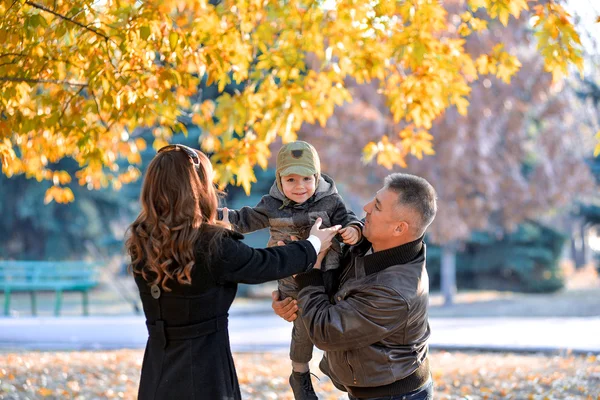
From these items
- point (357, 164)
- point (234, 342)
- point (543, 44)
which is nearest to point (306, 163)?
point (543, 44)

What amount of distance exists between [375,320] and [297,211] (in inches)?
33.0

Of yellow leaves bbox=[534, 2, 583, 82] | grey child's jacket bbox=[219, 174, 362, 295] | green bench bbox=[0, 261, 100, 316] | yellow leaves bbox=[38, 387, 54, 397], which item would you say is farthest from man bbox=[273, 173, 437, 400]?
green bench bbox=[0, 261, 100, 316]

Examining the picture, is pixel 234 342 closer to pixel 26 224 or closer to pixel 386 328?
pixel 386 328

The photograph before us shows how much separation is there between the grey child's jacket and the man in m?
0.39

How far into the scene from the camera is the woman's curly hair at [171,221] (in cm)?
322

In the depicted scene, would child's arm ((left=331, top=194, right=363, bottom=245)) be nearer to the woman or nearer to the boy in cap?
the boy in cap

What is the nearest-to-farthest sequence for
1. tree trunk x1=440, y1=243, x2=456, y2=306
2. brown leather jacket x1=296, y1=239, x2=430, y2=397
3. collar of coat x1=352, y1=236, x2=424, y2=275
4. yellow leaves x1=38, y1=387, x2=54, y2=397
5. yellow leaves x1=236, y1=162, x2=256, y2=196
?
brown leather jacket x1=296, y1=239, x2=430, y2=397 → collar of coat x1=352, y1=236, x2=424, y2=275 → yellow leaves x1=236, y1=162, x2=256, y2=196 → yellow leaves x1=38, y1=387, x2=54, y2=397 → tree trunk x1=440, y1=243, x2=456, y2=306

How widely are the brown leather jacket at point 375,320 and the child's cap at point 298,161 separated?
1.73 feet

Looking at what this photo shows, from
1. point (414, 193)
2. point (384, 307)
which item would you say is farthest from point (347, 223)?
point (384, 307)

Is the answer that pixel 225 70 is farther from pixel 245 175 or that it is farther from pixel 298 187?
pixel 298 187

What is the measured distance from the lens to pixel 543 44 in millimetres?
5406

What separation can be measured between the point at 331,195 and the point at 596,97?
1802cm

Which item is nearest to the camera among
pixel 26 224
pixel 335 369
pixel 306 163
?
pixel 335 369

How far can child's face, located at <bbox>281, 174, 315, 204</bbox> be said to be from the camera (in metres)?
4.01
